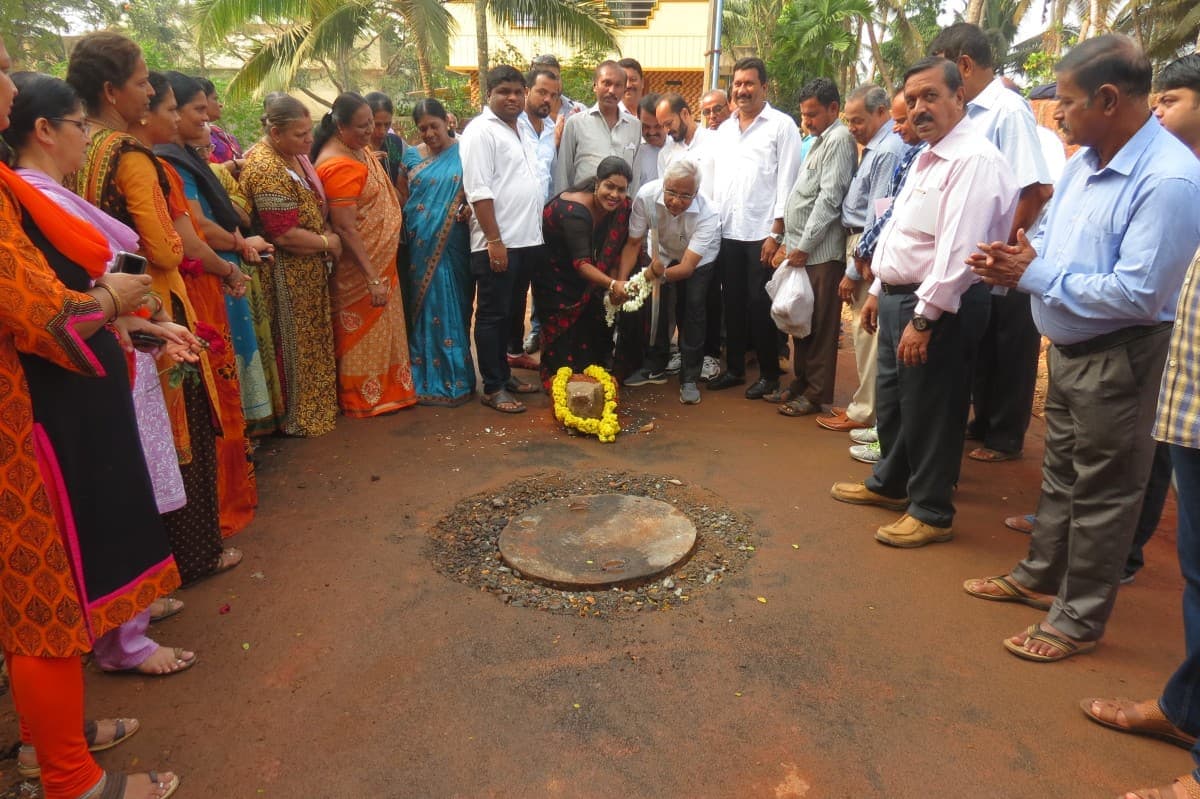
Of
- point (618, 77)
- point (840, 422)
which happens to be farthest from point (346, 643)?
point (618, 77)

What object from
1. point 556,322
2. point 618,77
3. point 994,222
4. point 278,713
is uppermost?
point 618,77

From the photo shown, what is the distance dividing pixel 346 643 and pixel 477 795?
867 millimetres

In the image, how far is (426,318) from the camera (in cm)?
514

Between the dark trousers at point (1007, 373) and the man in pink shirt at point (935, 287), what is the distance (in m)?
1.00

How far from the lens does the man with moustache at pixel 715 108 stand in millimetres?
5926

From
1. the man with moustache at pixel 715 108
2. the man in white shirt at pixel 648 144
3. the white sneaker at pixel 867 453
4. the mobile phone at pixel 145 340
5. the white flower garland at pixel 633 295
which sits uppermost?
the man with moustache at pixel 715 108

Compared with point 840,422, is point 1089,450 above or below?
above

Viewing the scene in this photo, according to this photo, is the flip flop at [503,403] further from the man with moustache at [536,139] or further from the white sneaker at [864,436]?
the white sneaker at [864,436]

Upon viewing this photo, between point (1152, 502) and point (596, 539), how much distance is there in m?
2.18

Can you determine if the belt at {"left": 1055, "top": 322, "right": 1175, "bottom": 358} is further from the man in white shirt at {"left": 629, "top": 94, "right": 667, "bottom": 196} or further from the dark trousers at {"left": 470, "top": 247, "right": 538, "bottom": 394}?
the man in white shirt at {"left": 629, "top": 94, "right": 667, "bottom": 196}

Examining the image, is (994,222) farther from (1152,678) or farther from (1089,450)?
(1152,678)

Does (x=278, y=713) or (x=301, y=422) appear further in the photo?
(x=301, y=422)

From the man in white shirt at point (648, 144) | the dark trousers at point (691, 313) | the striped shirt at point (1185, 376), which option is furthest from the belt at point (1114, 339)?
the man in white shirt at point (648, 144)

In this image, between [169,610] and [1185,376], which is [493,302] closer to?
[169,610]
